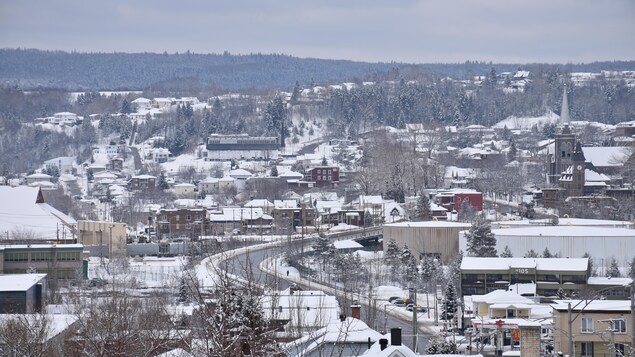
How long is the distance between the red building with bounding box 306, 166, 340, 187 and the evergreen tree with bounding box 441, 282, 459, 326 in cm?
5601

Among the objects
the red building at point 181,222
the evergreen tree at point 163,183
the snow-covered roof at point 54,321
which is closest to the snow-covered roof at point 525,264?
the snow-covered roof at point 54,321

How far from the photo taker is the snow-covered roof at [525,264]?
147ft

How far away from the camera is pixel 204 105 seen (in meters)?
162

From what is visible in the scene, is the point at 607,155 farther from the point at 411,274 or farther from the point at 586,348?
the point at 586,348

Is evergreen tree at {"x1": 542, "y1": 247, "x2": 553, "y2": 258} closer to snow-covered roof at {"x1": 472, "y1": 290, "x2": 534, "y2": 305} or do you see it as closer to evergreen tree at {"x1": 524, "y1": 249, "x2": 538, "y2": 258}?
evergreen tree at {"x1": 524, "y1": 249, "x2": 538, "y2": 258}

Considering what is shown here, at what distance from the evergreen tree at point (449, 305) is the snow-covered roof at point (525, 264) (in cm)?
393

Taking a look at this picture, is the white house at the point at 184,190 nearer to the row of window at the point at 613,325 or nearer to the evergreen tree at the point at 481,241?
the evergreen tree at the point at 481,241

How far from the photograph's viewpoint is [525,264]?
45.1m

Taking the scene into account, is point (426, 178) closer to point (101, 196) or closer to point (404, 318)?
point (101, 196)

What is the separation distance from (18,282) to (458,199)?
4104cm

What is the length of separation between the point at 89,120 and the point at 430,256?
95490mm

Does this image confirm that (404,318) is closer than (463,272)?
Yes

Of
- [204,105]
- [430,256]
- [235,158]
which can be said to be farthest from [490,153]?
[204,105]

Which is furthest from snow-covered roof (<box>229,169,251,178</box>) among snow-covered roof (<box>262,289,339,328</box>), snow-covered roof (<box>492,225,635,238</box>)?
snow-covered roof (<box>262,289,339,328</box>)
